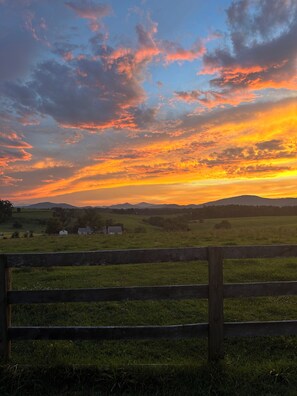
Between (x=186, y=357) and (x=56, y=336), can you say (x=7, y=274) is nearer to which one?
(x=56, y=336)

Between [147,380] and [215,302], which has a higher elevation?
[215,302]

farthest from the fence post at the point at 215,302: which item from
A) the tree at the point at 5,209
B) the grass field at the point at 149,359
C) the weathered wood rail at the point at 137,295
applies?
the tree at the point at 5,209

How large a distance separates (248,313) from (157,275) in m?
5.53

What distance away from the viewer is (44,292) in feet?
19.3

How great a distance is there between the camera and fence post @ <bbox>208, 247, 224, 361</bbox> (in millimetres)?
5863

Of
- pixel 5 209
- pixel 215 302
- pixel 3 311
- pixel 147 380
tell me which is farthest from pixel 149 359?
pixel 5 209

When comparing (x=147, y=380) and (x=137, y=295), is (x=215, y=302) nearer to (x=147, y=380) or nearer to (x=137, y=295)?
(x=137, y=295)

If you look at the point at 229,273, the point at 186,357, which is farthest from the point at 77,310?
the point at 229,273

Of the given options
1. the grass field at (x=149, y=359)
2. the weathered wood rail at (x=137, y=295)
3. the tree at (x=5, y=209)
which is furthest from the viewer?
the tree at (x=5, y=209)

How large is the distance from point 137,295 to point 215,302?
1196mm

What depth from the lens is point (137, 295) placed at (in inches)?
228

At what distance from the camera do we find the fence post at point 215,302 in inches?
231

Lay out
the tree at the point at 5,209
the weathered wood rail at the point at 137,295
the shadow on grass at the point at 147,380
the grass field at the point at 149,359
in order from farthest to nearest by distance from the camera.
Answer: the tree at the point at 5,209 < the weathered wood rail at the point at 137,295 < the grass field at the point at 149,359 < the shadow on grass at the point at 147,380

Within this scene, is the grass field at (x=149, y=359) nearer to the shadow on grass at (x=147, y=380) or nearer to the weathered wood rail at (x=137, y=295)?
the shadow on grass at (x=147, y=380)
